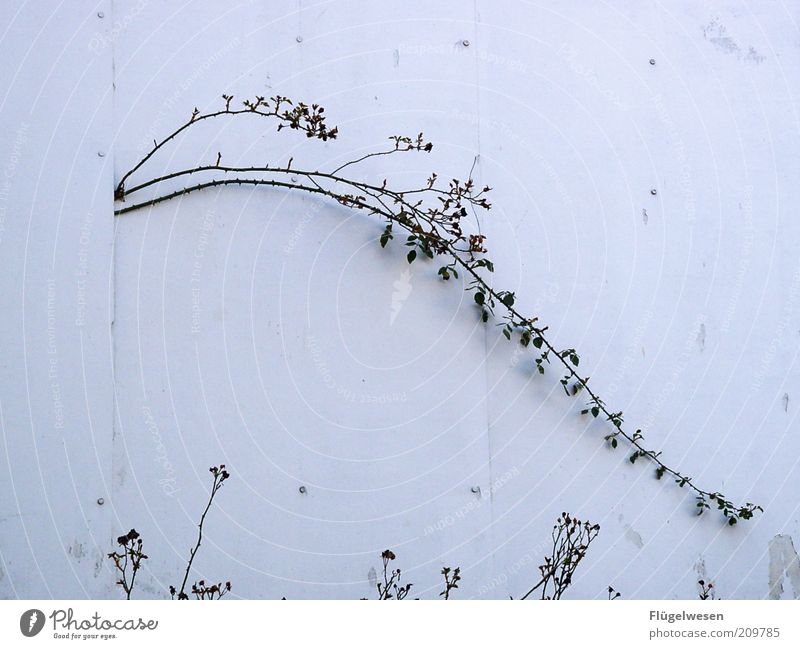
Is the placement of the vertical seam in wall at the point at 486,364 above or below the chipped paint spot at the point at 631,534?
above

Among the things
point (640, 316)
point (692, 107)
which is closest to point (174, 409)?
point (640, 316)

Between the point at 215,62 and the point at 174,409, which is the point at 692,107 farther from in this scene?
the point at 174,409

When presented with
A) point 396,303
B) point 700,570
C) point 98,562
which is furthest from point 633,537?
point 98,562

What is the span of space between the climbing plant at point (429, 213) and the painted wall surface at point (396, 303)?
4cm

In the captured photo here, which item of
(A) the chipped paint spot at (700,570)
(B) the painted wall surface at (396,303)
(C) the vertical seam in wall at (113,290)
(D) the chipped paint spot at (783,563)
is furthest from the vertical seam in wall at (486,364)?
(C) the vertical seam in wall at (113,290)

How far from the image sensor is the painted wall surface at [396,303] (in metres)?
2.78

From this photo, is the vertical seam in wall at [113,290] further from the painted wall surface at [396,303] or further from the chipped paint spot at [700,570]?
the chipped paint spot at [700,570]

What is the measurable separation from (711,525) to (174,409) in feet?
5.13

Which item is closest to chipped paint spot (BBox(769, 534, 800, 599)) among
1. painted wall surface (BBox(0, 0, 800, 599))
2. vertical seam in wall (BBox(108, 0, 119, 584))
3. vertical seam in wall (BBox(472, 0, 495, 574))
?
painted wall surface (BBox(0, 0, 800, 599))

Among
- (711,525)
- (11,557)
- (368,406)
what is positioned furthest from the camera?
(711,525)

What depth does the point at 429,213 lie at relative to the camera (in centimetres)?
297

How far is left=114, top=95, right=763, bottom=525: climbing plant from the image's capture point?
9.46ft

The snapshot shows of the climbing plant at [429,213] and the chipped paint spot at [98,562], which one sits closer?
the chipped paint spot at [98,562]

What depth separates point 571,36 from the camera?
3.20 metres
